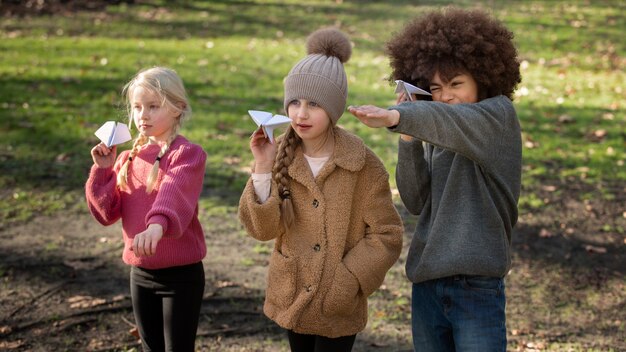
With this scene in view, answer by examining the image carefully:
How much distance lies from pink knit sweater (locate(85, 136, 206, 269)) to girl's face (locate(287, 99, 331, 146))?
1.95 feet

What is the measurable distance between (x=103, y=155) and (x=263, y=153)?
83cm

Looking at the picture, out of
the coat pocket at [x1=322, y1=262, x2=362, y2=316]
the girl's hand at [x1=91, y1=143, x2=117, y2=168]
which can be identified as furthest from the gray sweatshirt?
the girl's hand at [x1=91, y1=143, x2=117, y2=168]

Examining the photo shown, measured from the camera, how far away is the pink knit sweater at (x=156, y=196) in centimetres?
332

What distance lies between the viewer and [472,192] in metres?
2.88

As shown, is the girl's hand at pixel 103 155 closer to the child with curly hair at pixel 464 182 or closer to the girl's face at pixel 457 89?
the child with curly hair at pixel 464 182

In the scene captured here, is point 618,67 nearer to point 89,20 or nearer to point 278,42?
point 278,42

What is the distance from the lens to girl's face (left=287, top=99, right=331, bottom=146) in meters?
2.97

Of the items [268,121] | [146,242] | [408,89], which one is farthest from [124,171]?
[408,89]

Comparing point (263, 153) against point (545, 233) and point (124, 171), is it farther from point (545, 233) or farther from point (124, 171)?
point (545, 233)

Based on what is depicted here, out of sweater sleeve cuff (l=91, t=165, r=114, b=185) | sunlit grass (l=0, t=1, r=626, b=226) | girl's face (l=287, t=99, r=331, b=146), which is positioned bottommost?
sunlit grass (l=0, t=1, r=626, b=226)

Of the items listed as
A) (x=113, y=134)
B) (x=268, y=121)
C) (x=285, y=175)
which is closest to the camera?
(x=268, y=121)

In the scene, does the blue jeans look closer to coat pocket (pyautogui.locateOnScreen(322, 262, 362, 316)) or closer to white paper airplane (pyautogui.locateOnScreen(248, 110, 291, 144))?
coat pocket (pyautogui.locateOnScreen(322, 262, 362, 316))

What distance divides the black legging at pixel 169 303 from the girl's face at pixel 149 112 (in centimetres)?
60

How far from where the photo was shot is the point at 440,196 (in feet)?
9.67
